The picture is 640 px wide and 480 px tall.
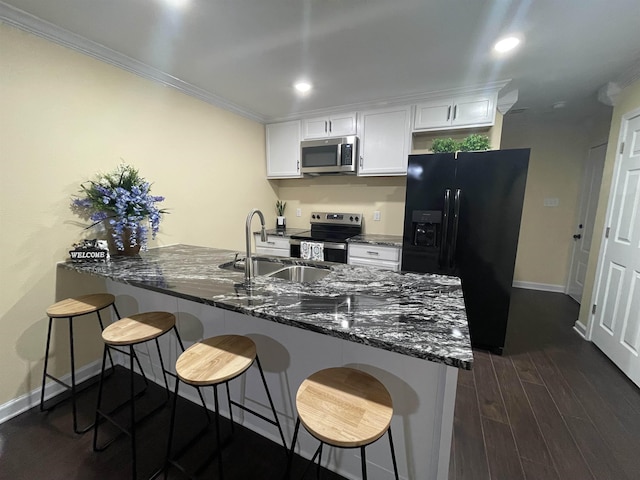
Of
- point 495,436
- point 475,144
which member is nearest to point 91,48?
point 475,144

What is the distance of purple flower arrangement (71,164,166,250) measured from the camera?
75.2 inches

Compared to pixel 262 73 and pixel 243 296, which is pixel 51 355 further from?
pixel 262 73

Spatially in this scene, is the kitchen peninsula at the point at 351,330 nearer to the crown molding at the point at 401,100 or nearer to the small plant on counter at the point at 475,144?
the small plant on counter at the point at 475,144

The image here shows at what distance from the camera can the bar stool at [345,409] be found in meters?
0.82

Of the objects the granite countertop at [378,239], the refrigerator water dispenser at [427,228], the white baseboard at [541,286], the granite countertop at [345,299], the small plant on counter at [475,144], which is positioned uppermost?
the small plant on counter at [475,144]

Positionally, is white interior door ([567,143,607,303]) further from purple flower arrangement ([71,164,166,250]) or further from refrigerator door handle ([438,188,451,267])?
purple flower arrangement ([71,164,166,250])

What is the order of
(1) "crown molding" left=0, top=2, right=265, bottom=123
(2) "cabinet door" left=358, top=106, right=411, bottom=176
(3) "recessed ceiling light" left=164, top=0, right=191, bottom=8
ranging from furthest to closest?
(2) "cabinet door" left=358, top=106, right=411, bottom=176 < (1) "crown molding" left=0, top=2, right=265, bottom=123 < (3) "recessed ceiling light" left=164, top=0, right=191, bottom=8

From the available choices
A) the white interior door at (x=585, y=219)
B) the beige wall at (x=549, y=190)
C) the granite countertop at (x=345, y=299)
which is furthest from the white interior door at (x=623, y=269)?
the granite countertop at (x=345, y=299)

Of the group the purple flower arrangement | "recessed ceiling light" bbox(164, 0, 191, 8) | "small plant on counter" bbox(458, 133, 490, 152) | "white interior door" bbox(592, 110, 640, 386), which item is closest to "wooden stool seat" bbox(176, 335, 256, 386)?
the purple flower arrangement

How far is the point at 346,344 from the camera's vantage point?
1244 mm

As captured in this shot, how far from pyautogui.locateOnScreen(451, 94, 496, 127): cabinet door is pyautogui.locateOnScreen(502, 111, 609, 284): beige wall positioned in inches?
59.6

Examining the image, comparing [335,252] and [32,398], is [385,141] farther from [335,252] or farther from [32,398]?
[32,398]

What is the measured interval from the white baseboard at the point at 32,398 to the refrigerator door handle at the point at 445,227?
3.04m

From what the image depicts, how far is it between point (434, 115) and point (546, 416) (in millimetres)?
2617
